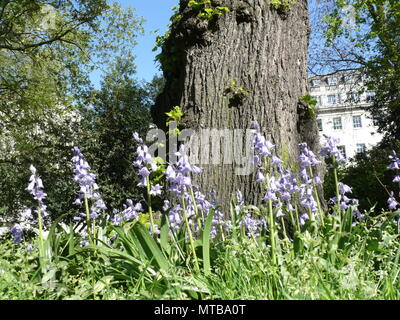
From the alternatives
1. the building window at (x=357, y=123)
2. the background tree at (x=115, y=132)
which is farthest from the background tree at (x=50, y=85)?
the building window at (x=357, y=123)

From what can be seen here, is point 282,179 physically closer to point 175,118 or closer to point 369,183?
point 175,118

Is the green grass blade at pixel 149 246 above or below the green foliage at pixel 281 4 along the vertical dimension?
below

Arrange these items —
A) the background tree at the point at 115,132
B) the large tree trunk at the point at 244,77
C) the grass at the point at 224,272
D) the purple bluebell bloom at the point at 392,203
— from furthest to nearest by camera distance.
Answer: the background tree at the point at 115,132 → the large tree trunk at the point at 244,77 → the purple bluebell bloom at the point at 392,203 → the grass at the point at 224,272

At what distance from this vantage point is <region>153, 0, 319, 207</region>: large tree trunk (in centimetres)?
418

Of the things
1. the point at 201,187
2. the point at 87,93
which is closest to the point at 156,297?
the point at 201,187

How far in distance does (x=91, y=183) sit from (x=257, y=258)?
1.35 m

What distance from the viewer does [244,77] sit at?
434cm

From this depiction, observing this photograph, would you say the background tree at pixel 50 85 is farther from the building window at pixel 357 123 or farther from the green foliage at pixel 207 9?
the building window at pixel 357 123

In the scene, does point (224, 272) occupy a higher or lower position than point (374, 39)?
lower

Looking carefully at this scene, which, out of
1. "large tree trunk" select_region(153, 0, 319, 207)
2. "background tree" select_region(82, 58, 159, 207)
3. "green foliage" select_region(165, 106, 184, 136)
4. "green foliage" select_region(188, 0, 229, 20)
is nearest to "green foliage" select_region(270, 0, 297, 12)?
"large tree trunk" select_region(153, 0, 319, 207)

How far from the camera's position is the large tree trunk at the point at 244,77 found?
4.18 meters

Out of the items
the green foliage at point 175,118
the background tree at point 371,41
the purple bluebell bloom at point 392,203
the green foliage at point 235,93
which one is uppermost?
the background tree at point 371,41

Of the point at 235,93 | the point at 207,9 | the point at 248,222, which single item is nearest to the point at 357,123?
the point at 207,9

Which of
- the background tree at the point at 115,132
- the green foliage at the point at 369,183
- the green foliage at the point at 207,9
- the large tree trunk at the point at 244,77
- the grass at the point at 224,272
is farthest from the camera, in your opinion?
the background tree at the point at 115,132
